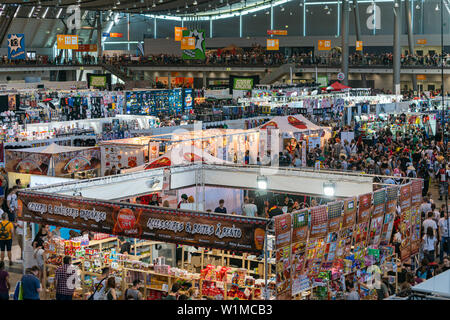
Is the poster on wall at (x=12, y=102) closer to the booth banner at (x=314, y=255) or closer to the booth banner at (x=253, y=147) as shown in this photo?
the booth banner at (x=253, y=147)

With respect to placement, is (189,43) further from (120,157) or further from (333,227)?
(333,227)

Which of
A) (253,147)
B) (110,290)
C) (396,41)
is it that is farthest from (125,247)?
(396,41)

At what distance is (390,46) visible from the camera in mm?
44688

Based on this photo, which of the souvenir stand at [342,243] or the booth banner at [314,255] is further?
the booth banner at [314,255]

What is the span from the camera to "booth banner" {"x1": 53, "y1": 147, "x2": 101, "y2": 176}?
48.9 ft

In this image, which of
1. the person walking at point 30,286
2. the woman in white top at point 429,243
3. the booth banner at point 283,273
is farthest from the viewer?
the woman in white top at point 429,243

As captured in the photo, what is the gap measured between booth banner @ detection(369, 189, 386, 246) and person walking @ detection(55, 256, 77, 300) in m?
3.89

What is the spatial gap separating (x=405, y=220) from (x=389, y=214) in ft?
1.10

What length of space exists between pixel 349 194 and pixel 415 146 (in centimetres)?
1029

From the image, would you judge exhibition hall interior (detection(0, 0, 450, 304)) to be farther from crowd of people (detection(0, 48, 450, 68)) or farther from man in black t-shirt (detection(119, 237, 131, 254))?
crowd of people (detection(0, 48, 450, 68))

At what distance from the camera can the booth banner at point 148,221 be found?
7.55 m

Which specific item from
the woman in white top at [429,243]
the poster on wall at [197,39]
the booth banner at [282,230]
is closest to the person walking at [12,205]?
the booth banner at [282,230]

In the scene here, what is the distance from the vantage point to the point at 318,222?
8.14 meters

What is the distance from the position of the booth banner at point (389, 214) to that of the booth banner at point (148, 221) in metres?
2.65
